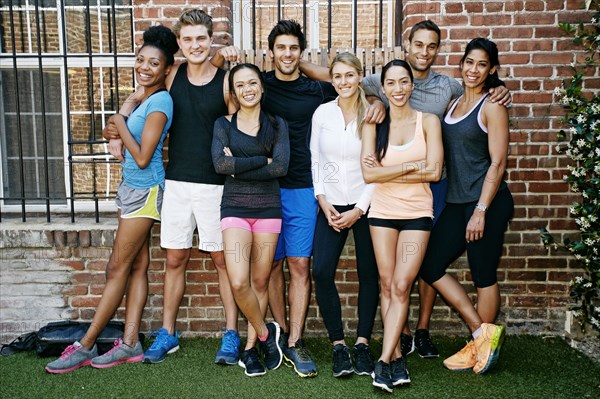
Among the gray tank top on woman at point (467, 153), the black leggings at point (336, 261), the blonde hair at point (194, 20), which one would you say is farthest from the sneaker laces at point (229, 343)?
the blonde hair at point (194, 20)

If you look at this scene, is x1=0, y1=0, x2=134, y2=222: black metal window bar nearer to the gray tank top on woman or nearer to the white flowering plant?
the gray tank top on woman

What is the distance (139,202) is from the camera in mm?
3734

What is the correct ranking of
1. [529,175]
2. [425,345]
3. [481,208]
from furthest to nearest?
[529,175] → [425,345] → [481,208]

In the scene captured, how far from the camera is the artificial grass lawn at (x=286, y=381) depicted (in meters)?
3.38

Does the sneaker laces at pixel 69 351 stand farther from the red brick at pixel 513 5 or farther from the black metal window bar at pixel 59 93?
the red brick at pixel 513 5

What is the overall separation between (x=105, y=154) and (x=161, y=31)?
1.12 m

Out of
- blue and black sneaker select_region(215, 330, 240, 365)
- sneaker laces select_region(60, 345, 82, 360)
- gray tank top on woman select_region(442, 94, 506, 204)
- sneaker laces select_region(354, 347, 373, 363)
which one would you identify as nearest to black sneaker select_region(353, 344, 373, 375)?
sneaker laces select_region(354, 347, 373, 363)

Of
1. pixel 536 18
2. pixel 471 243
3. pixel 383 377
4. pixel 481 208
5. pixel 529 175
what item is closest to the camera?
pixel 383 377

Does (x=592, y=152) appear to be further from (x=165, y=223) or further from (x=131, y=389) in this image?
(x=131, y=389)

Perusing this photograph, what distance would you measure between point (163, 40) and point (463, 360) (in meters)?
2.94

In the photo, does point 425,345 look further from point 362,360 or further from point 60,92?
point 60,92

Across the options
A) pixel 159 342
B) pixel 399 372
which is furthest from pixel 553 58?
pixel 159 342

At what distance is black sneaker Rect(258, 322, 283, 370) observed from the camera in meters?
3.73

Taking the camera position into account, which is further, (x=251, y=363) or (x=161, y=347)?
(x=161, y=347)
